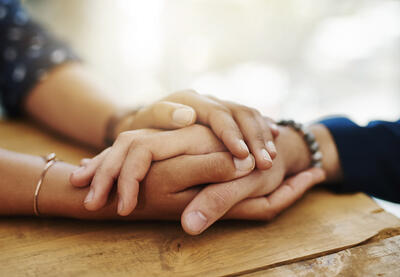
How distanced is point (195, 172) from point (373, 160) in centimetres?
41

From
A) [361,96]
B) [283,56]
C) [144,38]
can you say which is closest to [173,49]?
[144,38]

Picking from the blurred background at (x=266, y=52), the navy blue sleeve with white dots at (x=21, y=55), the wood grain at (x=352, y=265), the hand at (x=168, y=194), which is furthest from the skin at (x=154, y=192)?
the blurred background at (x=266, y=52)

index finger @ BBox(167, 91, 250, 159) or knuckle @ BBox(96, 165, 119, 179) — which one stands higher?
index finger @ BBox(167, 91, 250, 159)

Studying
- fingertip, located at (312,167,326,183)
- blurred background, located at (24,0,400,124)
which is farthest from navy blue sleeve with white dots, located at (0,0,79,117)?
blurred background, located at (24,0,400,124)

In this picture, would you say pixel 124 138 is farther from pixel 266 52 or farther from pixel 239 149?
pixel 266 52

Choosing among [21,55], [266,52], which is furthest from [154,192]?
[266,52]

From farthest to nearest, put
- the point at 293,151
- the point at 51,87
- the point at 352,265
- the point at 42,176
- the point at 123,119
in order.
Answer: the point at 51,87, the point at 123,119, the point at 293,151, the point at 42,176, the point at 352,265

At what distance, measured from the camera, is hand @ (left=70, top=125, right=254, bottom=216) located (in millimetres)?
531

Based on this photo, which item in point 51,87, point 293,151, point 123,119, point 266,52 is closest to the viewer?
point 293,151

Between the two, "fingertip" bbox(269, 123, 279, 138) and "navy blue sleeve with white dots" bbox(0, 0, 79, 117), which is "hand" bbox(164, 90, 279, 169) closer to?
"fingertip" bbox(269, 123, 279, 138)

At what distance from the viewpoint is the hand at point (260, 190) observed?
0.52m

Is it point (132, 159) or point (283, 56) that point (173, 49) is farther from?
point (132, 159)

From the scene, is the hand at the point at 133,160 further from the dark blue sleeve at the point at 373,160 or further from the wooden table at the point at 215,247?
the dark blue sleeve at the point at 373,160

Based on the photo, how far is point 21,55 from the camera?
3.23 feet
